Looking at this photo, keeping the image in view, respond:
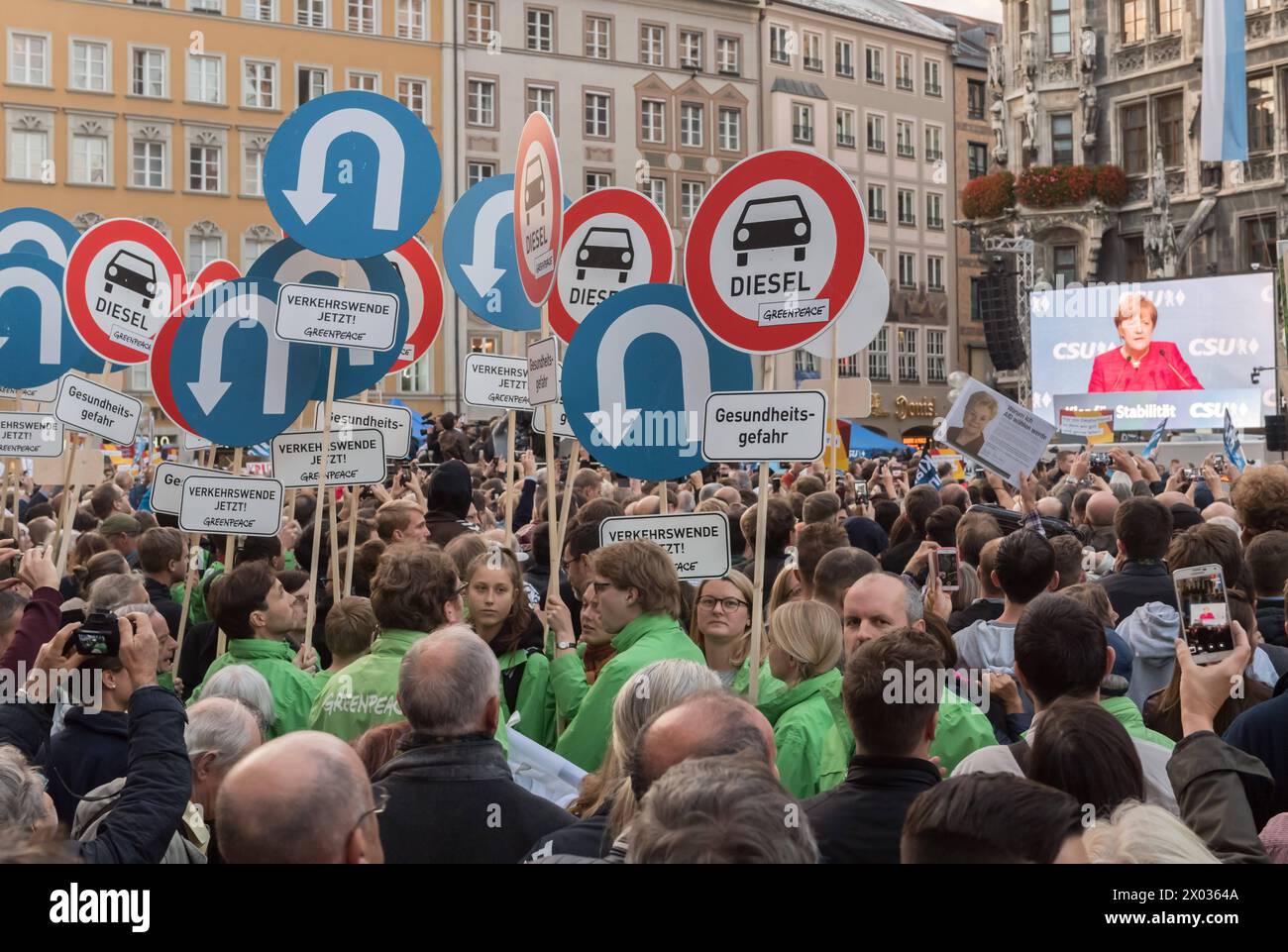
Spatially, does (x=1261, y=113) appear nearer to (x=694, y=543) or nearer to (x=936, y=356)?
(x=936, y=356)

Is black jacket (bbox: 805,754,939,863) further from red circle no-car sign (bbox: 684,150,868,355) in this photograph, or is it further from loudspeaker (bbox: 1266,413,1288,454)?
loudspeaker (bbox: 1266,413,1288,454)

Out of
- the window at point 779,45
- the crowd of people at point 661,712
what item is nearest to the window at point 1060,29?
the window at point 779,45

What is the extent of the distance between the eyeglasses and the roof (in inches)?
2175

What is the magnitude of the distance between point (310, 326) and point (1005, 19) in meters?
44.2

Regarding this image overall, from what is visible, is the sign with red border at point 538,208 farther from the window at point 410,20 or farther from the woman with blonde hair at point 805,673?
the window at point 410,20

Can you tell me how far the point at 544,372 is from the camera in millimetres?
6402

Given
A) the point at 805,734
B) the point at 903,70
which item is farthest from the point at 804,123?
the point at 805,734

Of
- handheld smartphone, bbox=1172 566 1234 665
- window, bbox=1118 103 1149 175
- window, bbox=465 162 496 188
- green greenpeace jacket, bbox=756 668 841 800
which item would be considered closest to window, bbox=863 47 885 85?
window, bbox=1118 103 1149 175

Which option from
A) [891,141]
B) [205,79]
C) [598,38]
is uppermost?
[598,38]

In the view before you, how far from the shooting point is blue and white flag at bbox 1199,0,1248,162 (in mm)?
22656

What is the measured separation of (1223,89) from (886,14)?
42.6m

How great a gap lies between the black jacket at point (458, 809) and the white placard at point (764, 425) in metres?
1.98

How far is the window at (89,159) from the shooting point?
4503 centimetres
